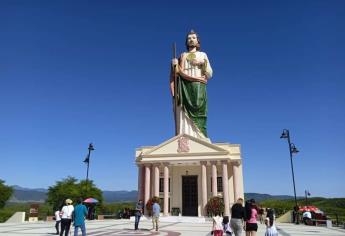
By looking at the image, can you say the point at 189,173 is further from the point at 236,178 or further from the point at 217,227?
the point at 217,227

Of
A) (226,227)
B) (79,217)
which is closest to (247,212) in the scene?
(226,227)

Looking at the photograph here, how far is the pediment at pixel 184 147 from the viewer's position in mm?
36219

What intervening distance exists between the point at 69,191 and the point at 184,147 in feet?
92.8

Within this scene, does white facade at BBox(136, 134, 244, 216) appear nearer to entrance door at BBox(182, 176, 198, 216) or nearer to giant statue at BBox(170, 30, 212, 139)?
entrance door at BBox(182, 176, 198, 216)

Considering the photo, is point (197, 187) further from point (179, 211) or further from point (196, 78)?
point (196, 78)

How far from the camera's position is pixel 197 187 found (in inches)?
1517

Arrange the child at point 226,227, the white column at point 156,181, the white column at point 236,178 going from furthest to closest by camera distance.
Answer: the white column at point 236,178 → the white column at point 156,181 → the child at point 226,227

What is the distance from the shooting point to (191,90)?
43062mm

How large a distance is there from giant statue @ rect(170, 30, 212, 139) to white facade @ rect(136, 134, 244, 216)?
4507 millimetres

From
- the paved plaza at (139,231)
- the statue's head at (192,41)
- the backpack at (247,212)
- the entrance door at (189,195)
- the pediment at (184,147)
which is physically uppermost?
the statue's head at (192,41)

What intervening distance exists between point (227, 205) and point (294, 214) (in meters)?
6.24

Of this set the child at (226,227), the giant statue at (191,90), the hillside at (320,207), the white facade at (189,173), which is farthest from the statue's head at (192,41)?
the child at (226,227)

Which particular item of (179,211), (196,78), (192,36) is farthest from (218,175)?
(192,36)

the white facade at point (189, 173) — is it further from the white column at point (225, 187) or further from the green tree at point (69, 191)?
the green tree at point (69, 191)
